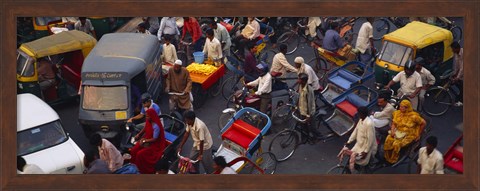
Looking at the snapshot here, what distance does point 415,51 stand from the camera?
13188mm

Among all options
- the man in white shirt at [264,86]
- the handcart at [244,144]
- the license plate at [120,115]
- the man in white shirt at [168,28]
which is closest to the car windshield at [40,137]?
the license plate at [120,115]

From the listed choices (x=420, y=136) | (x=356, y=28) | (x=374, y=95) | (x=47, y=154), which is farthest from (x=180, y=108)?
(x=356, y=28)

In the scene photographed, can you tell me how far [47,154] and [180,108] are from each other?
299 centimetres

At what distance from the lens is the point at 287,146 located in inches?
471

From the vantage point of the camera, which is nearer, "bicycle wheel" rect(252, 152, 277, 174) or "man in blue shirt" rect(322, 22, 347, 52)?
"bicycle wheel" rect(252, 152, 277, 174)

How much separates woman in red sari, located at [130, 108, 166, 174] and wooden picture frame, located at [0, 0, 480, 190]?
14.2 ft

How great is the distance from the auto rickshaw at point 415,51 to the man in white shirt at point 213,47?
342cm

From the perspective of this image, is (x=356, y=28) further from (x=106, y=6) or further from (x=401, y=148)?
(x=106, y=6)

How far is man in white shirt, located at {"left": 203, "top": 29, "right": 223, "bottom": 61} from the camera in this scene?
13.7 m

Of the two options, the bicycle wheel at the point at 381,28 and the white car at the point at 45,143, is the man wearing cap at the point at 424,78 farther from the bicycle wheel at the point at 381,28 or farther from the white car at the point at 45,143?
the white car at the point at 45,143

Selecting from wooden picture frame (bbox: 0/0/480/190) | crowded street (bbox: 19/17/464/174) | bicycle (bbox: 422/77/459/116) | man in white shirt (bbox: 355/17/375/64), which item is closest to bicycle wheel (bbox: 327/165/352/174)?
crowded street (bbox: 19/17/464/174)

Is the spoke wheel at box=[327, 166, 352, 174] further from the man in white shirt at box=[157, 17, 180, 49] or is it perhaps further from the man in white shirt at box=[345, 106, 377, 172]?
the man in white shirt at box=[157, 17, 180, 49]

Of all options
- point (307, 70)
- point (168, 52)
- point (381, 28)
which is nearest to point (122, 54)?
point (168, 52)

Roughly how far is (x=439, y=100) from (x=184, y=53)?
19.6 feet
